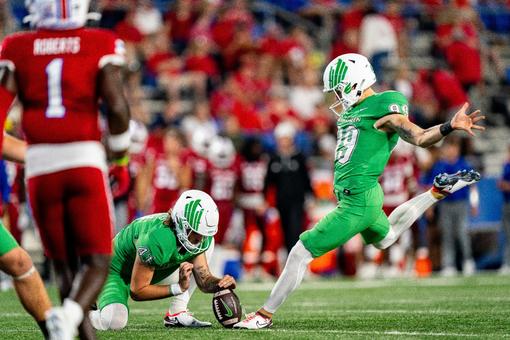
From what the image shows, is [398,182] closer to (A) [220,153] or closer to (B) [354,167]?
(A) [220,153]

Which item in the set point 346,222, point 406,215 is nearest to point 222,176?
point 406,215

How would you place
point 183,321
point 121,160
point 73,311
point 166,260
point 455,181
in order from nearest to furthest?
point 73,311
point 121,160
point 166,260
point 183,321
point 455,181

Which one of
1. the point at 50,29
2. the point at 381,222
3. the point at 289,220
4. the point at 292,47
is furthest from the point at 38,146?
the point at 292,47

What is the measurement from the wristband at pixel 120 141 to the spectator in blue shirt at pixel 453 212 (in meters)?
9.15

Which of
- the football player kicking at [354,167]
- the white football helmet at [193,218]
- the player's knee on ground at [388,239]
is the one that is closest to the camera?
the white football helmet at [193,218]

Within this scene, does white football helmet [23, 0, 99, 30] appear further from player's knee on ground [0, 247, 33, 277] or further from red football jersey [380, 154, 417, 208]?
red football jersey [380, 154, 417, 208]

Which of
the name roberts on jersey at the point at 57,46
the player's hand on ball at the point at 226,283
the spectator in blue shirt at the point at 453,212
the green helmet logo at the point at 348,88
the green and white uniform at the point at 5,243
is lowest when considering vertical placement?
the spectator in blue shirt at the point at 453,212

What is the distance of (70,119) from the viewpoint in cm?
469

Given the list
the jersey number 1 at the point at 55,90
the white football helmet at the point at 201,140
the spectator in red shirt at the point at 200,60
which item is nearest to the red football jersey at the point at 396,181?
the white football helmet at the point at 201,140

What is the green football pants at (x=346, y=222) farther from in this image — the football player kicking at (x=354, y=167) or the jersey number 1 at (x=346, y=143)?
the jersey number 1 at (x=346, y=143)

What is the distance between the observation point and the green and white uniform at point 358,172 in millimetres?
6652

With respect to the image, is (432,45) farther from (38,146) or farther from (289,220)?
(38,146)

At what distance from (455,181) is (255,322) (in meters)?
1.91

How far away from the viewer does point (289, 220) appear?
1373 cm
